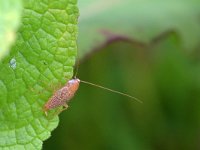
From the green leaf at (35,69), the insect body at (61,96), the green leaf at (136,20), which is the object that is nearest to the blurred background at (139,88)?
the green leaf at (136,20)

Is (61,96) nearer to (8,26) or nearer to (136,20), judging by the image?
(8,26)

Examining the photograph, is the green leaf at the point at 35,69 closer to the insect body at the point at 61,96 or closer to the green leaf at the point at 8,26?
the insect body at the point at 61,96

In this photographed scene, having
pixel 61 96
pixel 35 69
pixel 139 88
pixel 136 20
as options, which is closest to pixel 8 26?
pixel 35 69

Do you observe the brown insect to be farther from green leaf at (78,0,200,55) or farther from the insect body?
green leaf at (78,0,200,55)

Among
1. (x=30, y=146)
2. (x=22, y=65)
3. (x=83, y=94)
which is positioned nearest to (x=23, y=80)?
(x=22, y=65)

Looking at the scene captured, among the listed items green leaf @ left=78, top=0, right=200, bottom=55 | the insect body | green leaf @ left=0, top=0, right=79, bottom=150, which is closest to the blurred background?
green leaf @ left=78, top=0, right=200, bottom=55

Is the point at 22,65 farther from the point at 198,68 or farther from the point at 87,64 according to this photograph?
the point at 198,68
